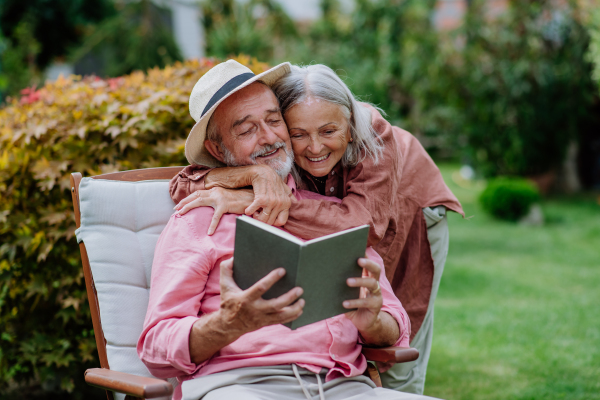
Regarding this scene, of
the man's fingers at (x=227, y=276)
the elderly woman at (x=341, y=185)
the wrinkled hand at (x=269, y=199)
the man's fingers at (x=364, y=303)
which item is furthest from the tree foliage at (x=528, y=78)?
the man's fingers at (x=227, y=276)

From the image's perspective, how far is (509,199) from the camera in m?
10.7

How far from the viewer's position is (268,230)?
175cm

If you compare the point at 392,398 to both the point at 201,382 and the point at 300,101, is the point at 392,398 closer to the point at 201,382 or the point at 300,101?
the point at 201,382

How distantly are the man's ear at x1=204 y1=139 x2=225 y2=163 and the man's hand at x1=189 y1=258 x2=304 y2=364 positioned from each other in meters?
0.84

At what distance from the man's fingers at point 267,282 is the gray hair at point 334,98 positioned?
41.7 inches

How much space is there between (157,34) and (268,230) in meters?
8.75

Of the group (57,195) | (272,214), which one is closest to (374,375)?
(272,214)

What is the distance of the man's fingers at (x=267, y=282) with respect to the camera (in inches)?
69.3

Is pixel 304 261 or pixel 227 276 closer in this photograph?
pixel 304 261

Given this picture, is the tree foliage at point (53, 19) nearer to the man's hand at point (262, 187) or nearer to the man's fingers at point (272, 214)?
the man's hand at point (262, 187)

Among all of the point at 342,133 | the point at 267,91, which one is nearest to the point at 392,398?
the point at 342,133

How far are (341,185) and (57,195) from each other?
1.97 metres

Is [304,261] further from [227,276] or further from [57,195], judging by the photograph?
[57,195]

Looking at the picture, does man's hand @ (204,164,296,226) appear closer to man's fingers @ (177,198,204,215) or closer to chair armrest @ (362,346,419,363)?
man's fingers @ (177,198,204,215)
